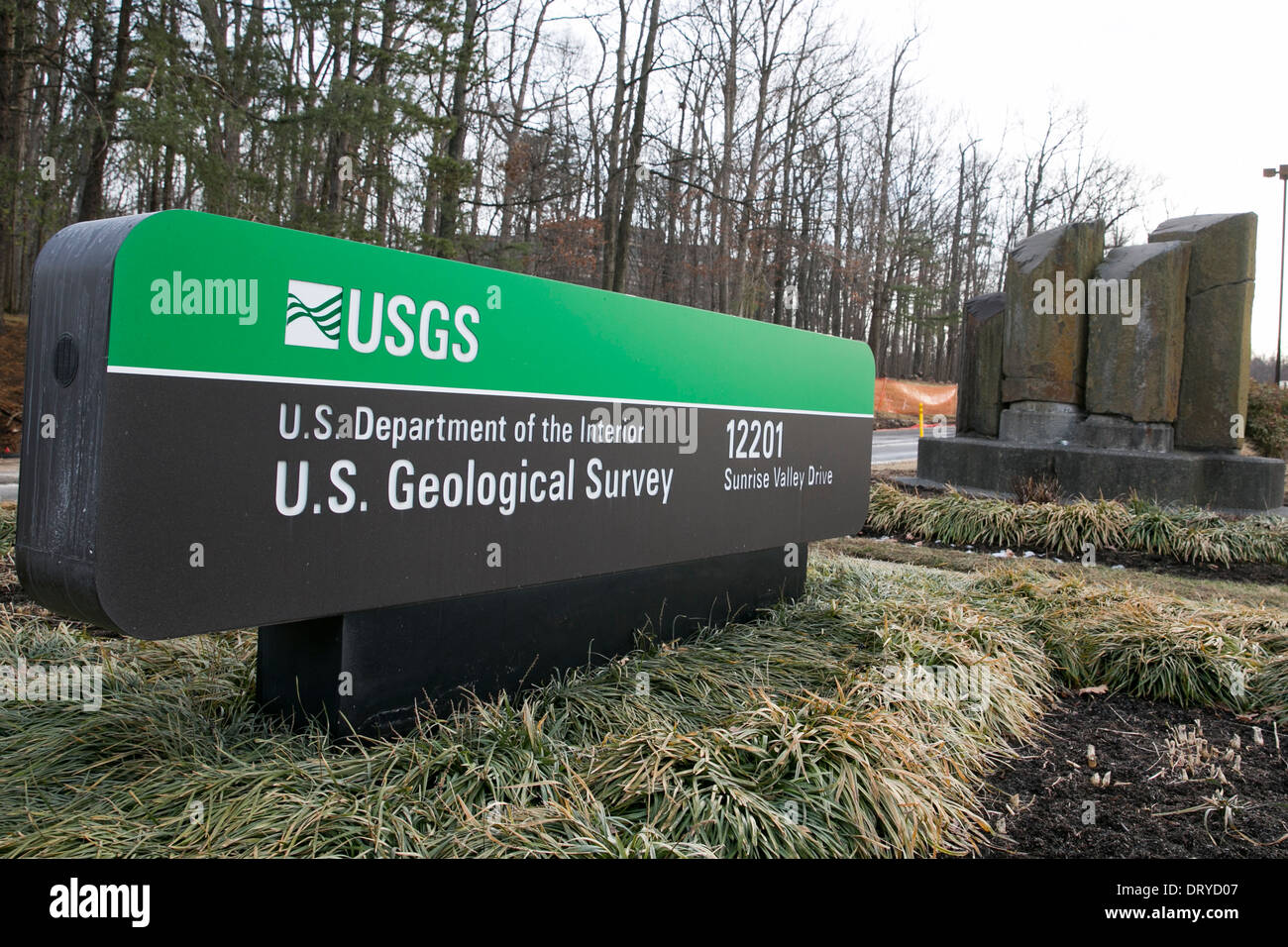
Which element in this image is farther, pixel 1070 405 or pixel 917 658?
pixel 1070 405

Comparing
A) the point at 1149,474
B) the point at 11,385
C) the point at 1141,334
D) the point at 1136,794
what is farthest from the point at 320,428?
the point at 11,385

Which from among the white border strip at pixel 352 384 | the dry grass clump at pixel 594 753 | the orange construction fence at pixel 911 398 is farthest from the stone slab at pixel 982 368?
the orange construction fence at pixel 911 398

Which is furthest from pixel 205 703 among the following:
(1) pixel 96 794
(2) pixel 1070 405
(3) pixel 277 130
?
(3) pixel 277 130

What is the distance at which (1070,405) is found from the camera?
1224 centimetres

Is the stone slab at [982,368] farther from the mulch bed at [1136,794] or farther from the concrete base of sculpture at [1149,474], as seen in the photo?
the mulch bed at [1136,794]

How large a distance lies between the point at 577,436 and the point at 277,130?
48.4ft

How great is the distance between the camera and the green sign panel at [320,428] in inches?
97.0

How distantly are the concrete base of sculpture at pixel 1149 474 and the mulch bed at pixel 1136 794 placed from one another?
745 cm

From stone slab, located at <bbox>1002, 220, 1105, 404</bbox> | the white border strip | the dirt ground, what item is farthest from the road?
the dirt ground

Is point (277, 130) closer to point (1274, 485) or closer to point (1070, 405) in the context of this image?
point (1070, 405)

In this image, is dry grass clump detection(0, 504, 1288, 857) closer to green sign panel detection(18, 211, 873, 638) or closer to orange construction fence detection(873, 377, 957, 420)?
green sign panel detection(18, 211, 873, 638)

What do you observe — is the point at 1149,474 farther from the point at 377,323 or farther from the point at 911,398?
the point at 911,398

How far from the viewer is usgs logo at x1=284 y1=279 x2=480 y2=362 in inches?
110

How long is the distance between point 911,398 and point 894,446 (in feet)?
54.3
